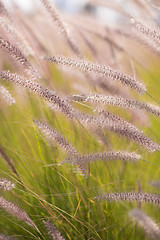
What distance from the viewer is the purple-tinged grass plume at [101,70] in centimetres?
76

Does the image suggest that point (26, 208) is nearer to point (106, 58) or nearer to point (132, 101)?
point (132, 101)

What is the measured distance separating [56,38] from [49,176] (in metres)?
0.66

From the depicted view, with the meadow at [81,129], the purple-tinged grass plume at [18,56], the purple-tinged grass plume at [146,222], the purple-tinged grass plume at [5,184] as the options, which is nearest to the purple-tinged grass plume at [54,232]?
the meadow at [81,129]

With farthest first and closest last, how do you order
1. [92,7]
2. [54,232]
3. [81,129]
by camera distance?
1. [92,7]
2. [81,129]
3. [54,232]

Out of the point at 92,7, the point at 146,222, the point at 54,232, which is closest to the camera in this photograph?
the point at 146,222

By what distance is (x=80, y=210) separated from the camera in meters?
0.91

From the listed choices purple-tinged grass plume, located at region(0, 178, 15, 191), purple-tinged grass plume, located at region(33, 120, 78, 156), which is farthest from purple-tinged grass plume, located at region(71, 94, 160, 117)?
purple-tinged grass plume, located at region(0, 178, 15, 191)

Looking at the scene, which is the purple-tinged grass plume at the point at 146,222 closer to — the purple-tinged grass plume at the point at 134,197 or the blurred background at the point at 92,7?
the purple-tinged grass plume at the point at 134,197

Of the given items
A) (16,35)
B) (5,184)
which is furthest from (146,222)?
(16,35)

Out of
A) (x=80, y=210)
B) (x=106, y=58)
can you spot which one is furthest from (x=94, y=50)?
(x=80, y=210)

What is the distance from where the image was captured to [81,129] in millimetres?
962

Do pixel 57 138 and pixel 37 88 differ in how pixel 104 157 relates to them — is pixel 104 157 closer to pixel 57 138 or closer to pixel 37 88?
pixel 57 138

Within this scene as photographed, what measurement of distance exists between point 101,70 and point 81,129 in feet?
0.99

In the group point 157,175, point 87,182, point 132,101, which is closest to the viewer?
point 132,101
